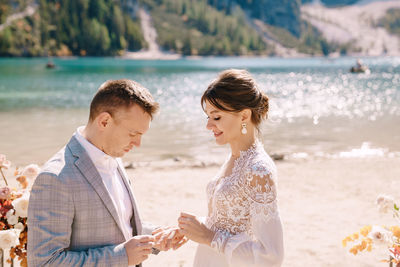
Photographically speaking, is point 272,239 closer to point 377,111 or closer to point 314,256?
point 314,256

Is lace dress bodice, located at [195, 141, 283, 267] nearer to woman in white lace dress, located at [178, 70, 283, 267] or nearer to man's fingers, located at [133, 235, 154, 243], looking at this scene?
woman in white lace dress, located at [178, 70, 283, 267]

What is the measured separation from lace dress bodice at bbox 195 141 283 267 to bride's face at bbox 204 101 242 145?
153mm

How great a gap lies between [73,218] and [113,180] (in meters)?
0.41

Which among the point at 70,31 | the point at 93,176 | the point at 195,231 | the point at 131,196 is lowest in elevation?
the point at 195,231

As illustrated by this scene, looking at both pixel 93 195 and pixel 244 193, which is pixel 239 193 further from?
pixel 93 195

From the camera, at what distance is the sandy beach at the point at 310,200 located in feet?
22.3

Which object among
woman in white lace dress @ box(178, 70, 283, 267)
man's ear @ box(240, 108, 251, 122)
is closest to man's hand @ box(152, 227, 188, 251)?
woman in white lace dress @ box(178, 70, 283, 267)

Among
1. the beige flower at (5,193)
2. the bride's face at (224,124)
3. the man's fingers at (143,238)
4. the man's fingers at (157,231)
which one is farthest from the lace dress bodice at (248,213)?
the beige flower at (5,193)

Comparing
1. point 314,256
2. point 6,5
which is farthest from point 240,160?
point 6,5

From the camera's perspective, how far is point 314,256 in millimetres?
6762

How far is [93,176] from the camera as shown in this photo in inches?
99.1

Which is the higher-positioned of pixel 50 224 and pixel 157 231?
pixel 50 224

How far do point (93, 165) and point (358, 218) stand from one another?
724 cm

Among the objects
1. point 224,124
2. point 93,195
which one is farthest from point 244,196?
point 93,195
